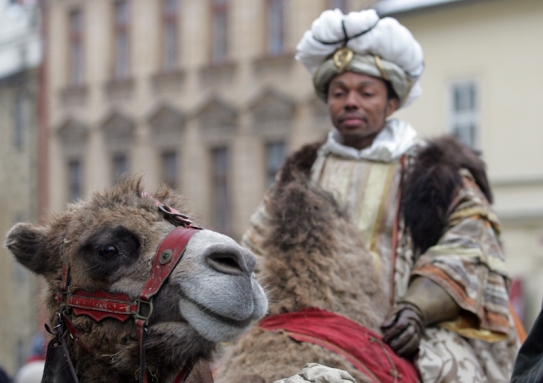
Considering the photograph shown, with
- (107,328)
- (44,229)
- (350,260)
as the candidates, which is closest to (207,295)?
(107,328)

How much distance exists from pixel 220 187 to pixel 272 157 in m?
1.84

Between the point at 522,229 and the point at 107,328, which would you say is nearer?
the point at 107,328

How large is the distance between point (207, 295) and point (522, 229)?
46.1ft

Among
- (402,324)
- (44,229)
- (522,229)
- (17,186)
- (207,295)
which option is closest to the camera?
(207,295)

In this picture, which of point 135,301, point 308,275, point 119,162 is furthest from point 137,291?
point 119,162

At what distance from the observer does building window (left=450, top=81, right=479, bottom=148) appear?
53.8 ft

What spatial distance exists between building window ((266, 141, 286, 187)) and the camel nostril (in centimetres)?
1865

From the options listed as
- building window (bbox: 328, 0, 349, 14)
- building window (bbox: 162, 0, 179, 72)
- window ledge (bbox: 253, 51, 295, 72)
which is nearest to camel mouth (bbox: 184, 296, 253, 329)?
building window (bbox: 328, 0, 349, 14)

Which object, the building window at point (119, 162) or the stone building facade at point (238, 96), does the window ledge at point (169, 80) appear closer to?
the stone building facade at point (238, 96)

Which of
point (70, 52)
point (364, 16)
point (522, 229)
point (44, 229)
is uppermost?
point (70, 52)

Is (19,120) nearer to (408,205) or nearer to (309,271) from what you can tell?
(408,205)

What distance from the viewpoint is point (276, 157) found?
2131 centimetres

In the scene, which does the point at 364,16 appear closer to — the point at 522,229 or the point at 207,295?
the point at 207,295

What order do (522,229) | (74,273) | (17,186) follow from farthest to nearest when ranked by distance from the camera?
(17,186)
(522,229)
(74,273)
